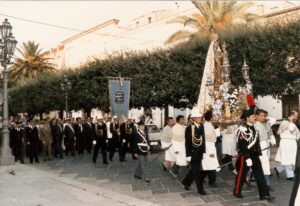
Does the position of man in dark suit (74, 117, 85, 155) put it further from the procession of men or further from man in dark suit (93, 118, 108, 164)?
man in dark suit (93, 118, 108, 164)

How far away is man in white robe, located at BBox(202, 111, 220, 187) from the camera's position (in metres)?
9.35

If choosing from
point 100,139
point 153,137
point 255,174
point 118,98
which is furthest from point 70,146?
point 255,174

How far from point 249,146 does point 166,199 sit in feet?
6.42

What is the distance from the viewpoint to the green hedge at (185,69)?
798 inches

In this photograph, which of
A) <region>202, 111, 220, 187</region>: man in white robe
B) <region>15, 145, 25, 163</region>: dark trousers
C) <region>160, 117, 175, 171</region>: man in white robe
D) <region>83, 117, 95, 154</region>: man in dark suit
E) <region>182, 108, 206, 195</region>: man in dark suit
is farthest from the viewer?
<region>83, 117, 95, 154</region>: man in dark suit

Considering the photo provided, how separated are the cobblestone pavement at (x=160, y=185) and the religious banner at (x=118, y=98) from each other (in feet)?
18.3

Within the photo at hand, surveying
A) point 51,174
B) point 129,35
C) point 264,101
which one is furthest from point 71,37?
point 51,174

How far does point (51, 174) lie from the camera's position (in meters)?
12.5

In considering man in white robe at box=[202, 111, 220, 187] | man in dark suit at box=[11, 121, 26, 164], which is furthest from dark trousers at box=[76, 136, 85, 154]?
man in white robe at box=[202, 111, 220, 187]

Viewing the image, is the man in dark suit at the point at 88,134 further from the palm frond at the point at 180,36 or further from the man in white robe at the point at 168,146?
the palm frond at the point at 180,36

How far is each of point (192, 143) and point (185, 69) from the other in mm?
14405

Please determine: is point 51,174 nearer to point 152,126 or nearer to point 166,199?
point 166,199

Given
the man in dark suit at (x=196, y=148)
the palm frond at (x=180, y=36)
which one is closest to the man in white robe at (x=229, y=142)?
the man in dark suit at (x=196, y=148)

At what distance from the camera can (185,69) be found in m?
23.0
